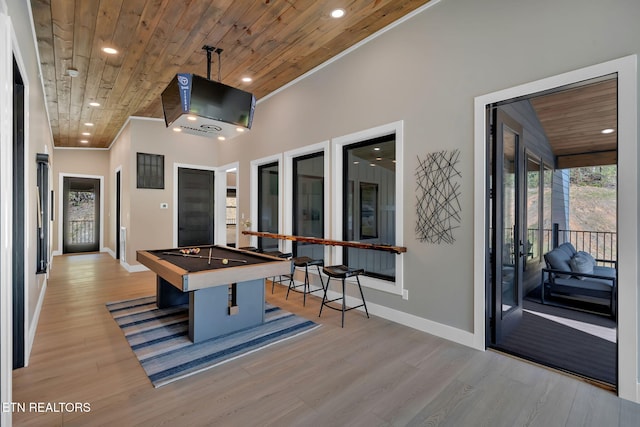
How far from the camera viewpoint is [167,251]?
407 cm

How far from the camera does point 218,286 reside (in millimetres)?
3008

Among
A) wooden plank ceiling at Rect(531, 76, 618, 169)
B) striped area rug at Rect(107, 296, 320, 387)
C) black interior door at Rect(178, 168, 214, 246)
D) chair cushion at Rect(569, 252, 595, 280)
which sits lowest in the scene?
striped area rug at Rect(107, 296, 320, 387)

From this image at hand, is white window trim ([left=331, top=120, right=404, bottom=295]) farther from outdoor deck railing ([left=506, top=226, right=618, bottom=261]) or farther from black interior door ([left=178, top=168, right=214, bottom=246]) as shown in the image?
black interior door ([left=178, top=168, right=214, bottom=246])

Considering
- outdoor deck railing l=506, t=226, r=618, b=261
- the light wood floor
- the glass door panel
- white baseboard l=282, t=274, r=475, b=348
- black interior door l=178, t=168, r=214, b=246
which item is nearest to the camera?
the light wood floor

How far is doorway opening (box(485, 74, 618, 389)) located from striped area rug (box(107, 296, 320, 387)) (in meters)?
2.07

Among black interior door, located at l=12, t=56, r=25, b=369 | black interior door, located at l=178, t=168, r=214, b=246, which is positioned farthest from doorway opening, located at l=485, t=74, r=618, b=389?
black interior door, located at l=178, t=168, r=214, b=246

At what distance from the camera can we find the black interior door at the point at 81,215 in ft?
30.2

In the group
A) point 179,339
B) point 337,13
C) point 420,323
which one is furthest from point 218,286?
point 337,13

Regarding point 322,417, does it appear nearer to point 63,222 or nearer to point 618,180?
point 618,180

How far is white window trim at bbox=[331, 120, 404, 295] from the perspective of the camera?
349 centimetres

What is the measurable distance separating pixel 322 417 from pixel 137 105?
6.20 meters

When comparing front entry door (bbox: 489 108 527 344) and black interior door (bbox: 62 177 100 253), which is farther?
black interior door (bbox: 62 177 100 253)

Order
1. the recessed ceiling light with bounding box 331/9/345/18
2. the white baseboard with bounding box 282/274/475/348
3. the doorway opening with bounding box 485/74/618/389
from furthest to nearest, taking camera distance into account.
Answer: the recessed ceiling light with bounding box 331/9/345/18
the white baseboard with bounding box 282/274/475/348
the doorway opening with bounding box 485/74/618/389

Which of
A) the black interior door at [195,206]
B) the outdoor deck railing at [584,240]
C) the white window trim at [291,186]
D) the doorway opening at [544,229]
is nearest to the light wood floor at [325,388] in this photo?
the doorway opening at [544,229]
